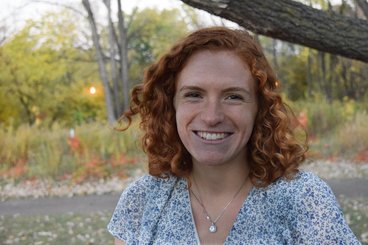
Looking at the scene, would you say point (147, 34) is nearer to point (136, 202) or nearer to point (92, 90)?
point (92, 90)

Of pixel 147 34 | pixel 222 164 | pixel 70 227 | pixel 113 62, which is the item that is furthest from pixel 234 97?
pixel 147 34

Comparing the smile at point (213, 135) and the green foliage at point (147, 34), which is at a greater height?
the smile at point (213, 135)

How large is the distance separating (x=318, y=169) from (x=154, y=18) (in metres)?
14.2

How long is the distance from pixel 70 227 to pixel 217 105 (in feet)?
14.6

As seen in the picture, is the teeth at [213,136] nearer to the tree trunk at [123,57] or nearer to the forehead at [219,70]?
the forehead at [219,70]

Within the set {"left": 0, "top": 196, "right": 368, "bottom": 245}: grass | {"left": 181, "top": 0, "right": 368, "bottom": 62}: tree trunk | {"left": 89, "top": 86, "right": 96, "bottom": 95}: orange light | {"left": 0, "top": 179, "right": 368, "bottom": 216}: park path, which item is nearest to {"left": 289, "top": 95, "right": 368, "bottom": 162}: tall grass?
{"left": 0, "top": 179, "right": 368, "bottom": 216}: park path

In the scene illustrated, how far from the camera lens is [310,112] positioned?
11.5m

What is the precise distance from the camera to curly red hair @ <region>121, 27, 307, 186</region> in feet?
4.68

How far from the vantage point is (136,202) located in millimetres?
1583

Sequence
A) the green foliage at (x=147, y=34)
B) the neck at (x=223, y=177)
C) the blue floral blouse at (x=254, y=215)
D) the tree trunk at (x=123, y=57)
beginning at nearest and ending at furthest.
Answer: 1. the blue floral blouse at (x=254, y=215)
2. the neck at (x=223, y=177)
3. the tree trunk at (x=123, y=57)
4. the green foliage at (x=147, y=34)

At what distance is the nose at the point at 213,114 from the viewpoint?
1.40 meters

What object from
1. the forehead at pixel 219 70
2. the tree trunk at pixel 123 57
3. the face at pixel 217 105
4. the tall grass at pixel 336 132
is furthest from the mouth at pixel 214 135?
the tree trunk at pixel 123 57

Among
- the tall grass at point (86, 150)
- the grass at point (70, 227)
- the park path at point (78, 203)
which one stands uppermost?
the grass at point (70, 227)

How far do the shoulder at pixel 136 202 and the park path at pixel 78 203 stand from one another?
4.81 m
